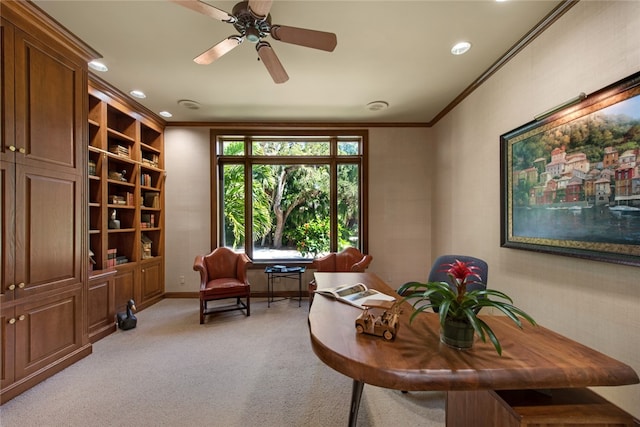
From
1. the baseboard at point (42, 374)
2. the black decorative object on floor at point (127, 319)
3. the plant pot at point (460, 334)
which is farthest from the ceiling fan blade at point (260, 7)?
the black decorative object on floor at point (127, 319)

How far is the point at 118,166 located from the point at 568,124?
16.3 ft

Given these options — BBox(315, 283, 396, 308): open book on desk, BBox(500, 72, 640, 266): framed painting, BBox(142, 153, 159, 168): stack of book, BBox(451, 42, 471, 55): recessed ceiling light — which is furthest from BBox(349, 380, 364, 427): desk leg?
BBox(142, 153, 159, 168): stack of book

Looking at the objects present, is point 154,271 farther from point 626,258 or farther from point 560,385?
point 626,258

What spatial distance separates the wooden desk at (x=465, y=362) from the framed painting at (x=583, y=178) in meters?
0.92

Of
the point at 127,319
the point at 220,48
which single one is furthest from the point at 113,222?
the point at 220,48

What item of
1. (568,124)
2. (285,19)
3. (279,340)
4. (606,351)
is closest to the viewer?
(606,351)

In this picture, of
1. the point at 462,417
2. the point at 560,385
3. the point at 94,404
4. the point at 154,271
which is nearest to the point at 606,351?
the point at 462,417

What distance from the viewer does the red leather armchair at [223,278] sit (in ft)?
10.5

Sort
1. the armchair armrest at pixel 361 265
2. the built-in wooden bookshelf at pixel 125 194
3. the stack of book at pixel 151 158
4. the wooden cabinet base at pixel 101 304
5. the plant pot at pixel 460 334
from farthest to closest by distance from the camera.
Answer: the stack of book at pixel 151 158
the armchair armrest at pixel 361 265
the built-in wooden bookshelf at pixel 125 194
the wooden cabinet base at pixel 101 304
the plant pot at pixel 460 334

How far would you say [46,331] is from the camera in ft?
6.78

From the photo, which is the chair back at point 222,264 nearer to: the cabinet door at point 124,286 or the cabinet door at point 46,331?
the cabinet door at point 124,286

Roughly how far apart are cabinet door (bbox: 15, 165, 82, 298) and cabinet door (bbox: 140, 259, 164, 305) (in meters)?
1.39

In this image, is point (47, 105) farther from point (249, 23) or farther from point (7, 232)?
point (249, 23)

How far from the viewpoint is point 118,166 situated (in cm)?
359
